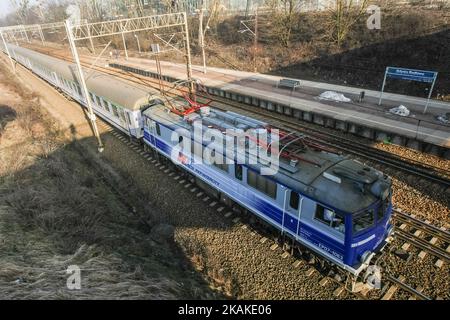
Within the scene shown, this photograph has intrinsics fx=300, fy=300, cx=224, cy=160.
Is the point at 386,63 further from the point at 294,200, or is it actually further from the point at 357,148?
the point at 294,200

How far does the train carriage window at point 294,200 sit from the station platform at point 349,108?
13.3 m

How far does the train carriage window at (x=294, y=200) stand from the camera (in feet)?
35.6

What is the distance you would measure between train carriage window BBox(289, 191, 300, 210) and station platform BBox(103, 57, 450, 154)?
1330 cm

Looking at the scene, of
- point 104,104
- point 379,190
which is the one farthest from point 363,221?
point 104,104

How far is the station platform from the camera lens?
2083 centimetres

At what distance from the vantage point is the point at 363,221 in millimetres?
9789

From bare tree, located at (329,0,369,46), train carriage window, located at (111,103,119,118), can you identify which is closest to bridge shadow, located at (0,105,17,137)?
train carriage window, located at (111,103,119,118)

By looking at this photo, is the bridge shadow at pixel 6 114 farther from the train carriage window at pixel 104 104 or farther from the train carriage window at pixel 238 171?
the train carriage window at pixel 238 171

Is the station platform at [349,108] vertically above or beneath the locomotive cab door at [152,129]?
beneath

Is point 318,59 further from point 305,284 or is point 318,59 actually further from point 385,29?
point 305,284

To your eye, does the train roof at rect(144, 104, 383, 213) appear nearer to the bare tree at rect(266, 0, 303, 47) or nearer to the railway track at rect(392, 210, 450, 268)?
the railway track at rect(392, 210, 450, 268)

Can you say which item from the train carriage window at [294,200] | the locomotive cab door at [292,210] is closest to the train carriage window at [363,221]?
the locomotive cab door at [292,210]
